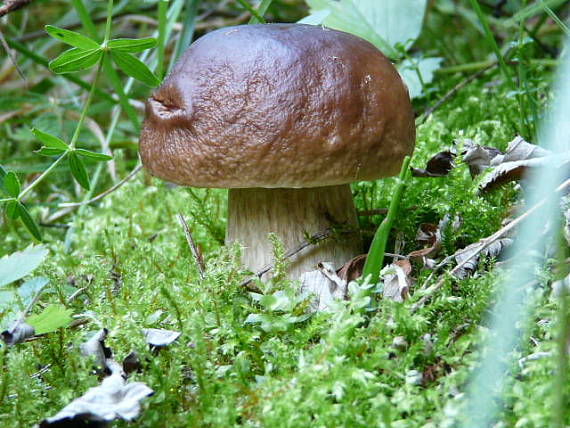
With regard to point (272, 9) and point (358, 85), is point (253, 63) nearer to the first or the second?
point (358, 85)

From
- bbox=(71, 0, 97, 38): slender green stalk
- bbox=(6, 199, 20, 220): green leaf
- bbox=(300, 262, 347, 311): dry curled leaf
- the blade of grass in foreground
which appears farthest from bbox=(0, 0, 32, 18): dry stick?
the blade of grass in foreground

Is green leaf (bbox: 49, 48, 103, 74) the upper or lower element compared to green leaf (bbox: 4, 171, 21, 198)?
upper

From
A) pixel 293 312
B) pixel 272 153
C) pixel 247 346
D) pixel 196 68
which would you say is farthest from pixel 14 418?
pixel 196 68

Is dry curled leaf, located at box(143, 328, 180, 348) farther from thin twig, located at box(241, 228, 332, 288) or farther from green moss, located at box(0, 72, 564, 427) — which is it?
thin twig, located at box(241, 228, 332, 288)

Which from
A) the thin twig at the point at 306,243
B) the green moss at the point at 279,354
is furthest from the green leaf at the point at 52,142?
the thin twig at the point at 306,243

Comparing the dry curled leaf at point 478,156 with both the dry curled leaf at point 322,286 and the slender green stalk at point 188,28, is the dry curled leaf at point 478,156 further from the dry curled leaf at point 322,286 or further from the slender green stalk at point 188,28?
the slender green stalk at point 188,28
